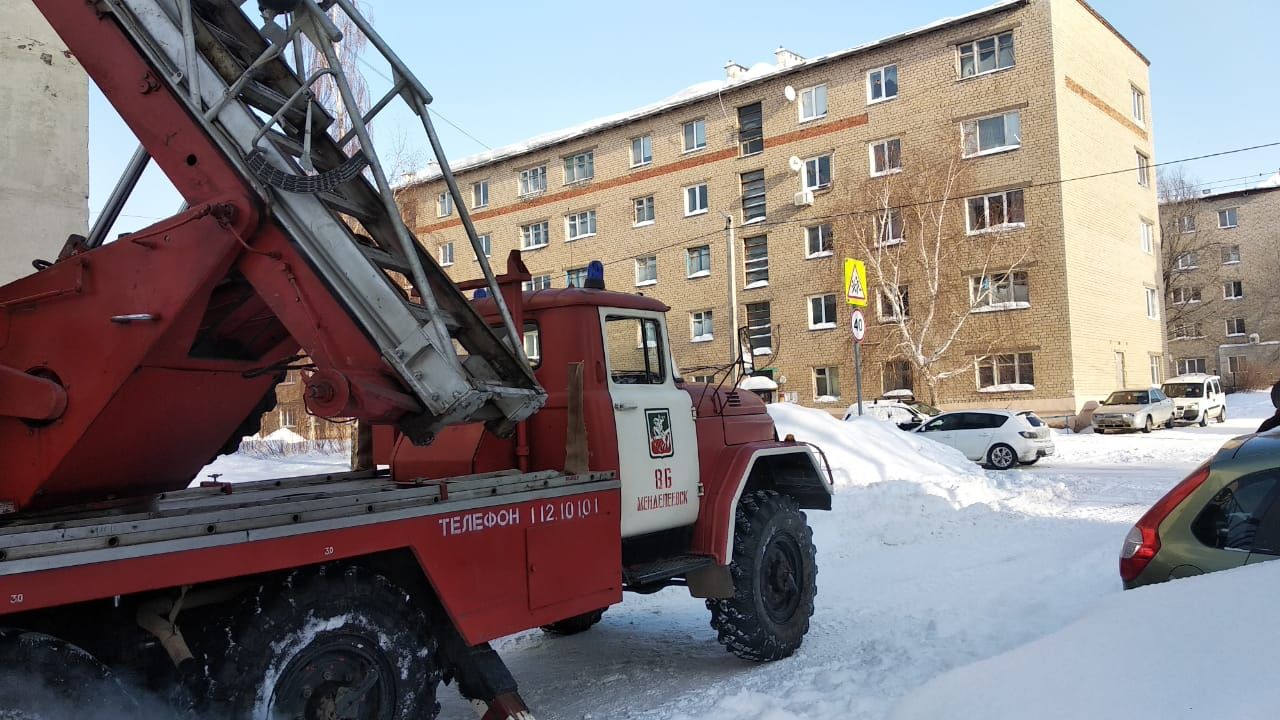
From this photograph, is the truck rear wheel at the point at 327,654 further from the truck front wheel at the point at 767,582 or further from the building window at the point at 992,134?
the building window at the point at 992,134

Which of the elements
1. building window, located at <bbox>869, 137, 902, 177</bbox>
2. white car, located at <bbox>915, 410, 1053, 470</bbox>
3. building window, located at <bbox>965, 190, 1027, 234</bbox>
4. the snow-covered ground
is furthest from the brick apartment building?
the snow-covered ground

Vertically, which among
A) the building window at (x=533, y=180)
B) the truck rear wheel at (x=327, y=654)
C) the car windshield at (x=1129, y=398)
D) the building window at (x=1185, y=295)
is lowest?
the car windshield at (x=1129, y=398)

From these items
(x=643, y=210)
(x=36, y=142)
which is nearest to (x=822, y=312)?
(x=643, y=210)

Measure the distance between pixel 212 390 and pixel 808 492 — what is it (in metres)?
4.44

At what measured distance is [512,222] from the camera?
46.6 meters

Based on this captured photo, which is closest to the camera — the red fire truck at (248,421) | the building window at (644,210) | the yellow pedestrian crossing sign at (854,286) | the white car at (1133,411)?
the red fire truck at (248,421)

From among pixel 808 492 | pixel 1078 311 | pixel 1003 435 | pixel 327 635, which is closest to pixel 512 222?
pixel 1078 311

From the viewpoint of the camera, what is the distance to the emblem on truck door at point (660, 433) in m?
5.85

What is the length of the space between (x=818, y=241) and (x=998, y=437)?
16.8 meters

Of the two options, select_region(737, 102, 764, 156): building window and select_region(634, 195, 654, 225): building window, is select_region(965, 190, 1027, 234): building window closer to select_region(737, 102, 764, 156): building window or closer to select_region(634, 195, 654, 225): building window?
select_region(737, 102, 764, 156): building window

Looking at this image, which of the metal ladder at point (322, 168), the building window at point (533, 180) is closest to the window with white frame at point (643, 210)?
the building window at point (533, 180)

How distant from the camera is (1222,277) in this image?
59.7 meters

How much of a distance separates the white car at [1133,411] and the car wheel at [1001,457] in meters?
9.90

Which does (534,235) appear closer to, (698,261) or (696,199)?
(696,199)
